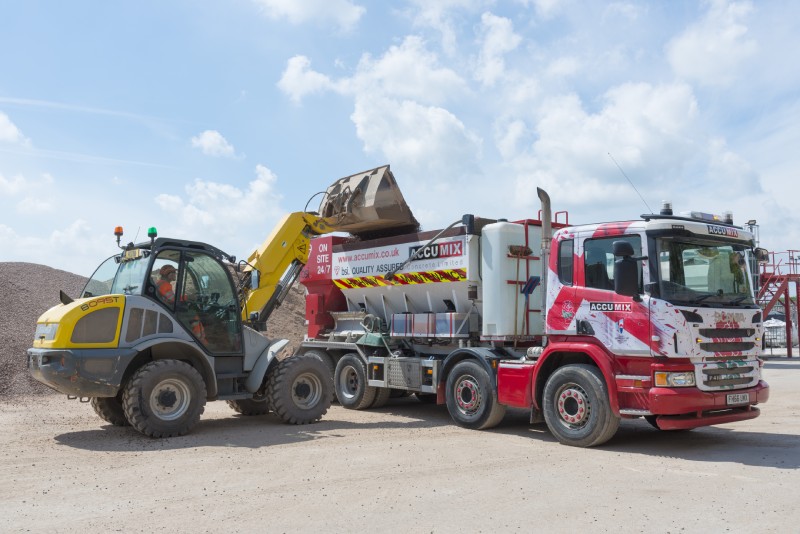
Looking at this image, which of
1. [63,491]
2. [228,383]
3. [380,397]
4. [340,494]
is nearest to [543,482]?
[340,494]

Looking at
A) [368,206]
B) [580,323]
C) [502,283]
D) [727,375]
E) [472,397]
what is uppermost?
[368,206]

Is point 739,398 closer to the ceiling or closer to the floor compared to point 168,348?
closer to the floor

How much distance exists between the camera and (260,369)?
35.5 feet

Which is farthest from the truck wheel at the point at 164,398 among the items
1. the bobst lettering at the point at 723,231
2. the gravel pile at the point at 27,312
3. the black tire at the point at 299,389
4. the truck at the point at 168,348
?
the bobst lettering at the point at 723,231

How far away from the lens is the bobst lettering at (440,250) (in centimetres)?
1122

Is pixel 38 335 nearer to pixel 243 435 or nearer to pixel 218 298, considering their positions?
pixel 218 298

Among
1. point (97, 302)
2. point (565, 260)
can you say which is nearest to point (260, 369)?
point (97, 302)

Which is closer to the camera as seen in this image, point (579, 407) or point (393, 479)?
point (393, 479)

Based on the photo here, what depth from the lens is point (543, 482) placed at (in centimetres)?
687

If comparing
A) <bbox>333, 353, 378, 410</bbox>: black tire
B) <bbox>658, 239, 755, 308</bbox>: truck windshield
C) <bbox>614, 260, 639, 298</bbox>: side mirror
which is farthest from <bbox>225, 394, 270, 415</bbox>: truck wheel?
<bbox>658, 239, 755, 308</bbox>: truck windshield

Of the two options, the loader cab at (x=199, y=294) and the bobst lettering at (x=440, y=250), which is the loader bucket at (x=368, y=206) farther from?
the loader cab at (x=199, y=294)

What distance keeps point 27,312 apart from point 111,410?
1126 cm

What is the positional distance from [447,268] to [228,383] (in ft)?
12.8

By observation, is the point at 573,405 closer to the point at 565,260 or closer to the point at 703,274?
the point at 565,260
